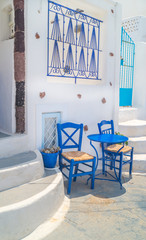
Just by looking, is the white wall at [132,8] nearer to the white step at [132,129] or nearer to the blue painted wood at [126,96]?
the blue painted wood at [126,96]

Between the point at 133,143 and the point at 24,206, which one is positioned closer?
the point at 24,206

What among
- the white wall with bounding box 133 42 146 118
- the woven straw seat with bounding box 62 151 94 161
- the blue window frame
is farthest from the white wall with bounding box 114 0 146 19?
the woven straw seat with bounding box 62 151 94 161

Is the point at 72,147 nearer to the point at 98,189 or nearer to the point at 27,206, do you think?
the point at 98,189

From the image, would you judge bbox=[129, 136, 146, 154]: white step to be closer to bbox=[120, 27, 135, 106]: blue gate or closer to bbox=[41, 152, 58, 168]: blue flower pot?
bbox=[120, 27, 135, 106]: blue gate

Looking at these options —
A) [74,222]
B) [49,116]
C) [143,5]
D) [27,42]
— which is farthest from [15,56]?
[143,5]

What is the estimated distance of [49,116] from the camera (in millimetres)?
4551

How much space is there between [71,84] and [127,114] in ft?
9.87

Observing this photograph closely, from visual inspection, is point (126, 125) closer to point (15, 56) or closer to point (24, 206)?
point (15, 56)

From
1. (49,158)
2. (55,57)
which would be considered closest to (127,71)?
(55,57)

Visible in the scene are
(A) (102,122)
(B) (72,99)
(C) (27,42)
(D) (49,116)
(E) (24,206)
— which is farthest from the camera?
(A) (102,122)

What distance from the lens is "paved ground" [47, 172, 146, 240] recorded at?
9.81 feet

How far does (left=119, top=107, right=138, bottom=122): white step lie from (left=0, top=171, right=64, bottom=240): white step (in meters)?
3.96

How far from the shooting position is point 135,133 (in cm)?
643

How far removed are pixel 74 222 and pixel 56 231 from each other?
0.32m
